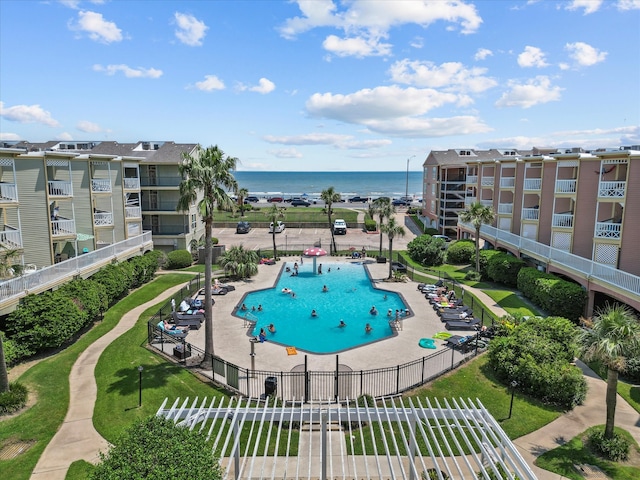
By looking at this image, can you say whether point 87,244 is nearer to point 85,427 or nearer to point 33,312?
point 33,312

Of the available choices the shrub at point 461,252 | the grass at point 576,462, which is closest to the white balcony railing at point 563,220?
the shrub at point 461,252

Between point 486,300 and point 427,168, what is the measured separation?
42.9 meters

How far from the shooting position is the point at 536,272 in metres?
34.5

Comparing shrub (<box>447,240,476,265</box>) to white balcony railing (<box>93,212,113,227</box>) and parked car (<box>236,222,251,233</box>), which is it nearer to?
parked car (<box>236,222,251,233</box>)

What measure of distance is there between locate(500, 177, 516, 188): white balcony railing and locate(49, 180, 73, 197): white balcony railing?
4210cm

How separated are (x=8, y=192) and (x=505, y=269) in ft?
129

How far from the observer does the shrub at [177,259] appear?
45.9m

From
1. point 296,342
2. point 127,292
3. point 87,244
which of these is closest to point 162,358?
point 296,342

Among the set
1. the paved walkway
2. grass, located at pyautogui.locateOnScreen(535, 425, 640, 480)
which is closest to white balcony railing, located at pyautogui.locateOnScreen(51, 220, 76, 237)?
the paved walkway

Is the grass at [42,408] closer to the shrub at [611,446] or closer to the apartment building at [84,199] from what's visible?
the apartment building at [84,199]

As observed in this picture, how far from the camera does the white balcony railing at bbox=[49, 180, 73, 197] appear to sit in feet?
99.7

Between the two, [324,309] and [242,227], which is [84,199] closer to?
[324,309]

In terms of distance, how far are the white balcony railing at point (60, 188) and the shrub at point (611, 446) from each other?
3489cm

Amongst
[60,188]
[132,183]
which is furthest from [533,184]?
[60,188]
